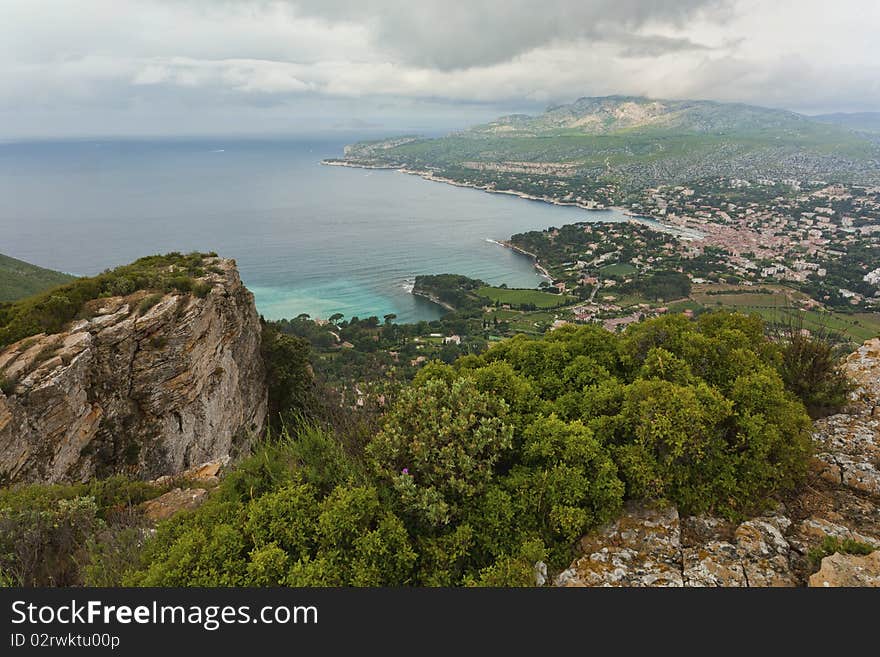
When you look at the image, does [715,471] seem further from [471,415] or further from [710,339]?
[471,415]

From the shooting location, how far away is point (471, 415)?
234 inches

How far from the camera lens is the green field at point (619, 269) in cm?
7519

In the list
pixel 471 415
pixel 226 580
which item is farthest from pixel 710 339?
pixel 226 580

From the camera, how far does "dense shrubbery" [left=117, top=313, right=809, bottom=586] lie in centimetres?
465

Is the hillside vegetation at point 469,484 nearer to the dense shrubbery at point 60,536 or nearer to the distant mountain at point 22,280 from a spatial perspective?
the dense shrubbery at point 60,536

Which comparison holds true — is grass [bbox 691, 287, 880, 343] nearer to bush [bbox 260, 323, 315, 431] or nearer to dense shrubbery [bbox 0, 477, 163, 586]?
bush [bbox 260, 323, 315, 431]

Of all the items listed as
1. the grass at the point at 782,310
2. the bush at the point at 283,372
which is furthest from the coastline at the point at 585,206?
the bush at the point at 283,372

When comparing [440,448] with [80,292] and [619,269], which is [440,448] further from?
[619,269]

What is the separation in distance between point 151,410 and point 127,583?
39.6 ft

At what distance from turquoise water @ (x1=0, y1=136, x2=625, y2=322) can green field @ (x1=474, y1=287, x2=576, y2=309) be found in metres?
8.07

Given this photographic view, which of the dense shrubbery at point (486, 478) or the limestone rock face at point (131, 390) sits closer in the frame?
the dense shrubbery at point (486, 478)

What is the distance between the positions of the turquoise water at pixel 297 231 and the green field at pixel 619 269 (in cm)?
1244

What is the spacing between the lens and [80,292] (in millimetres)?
14680

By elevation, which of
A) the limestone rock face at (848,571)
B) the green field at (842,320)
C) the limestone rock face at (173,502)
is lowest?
the green field at (842,320)
